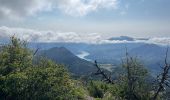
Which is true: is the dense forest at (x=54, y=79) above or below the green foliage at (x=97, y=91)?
above

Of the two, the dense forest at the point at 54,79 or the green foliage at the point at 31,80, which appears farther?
the green foliage at the point at 31,80

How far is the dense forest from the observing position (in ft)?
122

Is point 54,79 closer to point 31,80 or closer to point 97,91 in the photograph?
point 31,80

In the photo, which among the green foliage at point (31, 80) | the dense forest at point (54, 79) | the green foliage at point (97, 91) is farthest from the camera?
the green foliage at point (97, 91)

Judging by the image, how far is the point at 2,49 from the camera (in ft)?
201

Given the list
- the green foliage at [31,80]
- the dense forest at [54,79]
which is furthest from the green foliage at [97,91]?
the green foliage at [31,80]

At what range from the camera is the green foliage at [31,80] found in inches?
1900

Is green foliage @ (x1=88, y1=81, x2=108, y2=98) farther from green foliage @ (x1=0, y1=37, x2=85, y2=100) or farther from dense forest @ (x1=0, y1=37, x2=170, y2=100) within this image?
green foliage @ (x1=0, y1=37, x2=85, y2=100)

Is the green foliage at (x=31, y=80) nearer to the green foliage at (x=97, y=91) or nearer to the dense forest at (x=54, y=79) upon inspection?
the dense forest at (x=54, y=79)

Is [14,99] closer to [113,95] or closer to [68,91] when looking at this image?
[68,91]

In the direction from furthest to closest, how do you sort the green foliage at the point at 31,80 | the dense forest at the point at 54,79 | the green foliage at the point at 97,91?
the green foliage at the point at 97,91 → the green foliage at the point at 31,80 → the dense forest at the point at 54,79

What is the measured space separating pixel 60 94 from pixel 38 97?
→ 3767mm

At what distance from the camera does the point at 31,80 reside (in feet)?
159

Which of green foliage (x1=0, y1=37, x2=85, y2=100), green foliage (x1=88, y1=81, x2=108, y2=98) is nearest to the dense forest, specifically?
green foliage (x1=0, y1=37, x2=85, y2=100)
